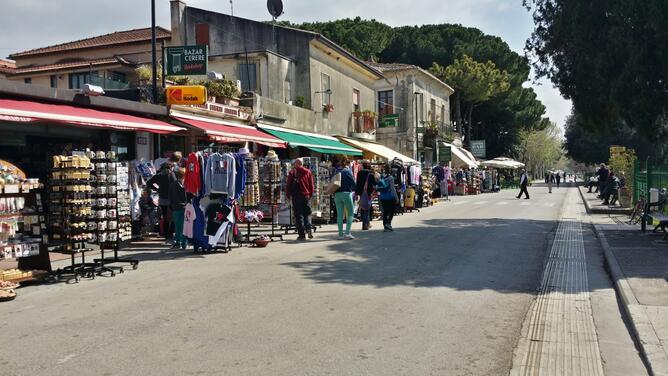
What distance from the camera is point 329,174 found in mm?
16359

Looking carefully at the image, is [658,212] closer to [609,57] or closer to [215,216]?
[609,57]

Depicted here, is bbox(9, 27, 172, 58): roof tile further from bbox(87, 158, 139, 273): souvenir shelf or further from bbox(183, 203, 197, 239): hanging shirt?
bbox(87, 158, 139, 273): souvenir shelf

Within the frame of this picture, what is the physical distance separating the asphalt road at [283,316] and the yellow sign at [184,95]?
19.1 ft

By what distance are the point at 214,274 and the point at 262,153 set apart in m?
11.7

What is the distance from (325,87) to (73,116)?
16.7 metres

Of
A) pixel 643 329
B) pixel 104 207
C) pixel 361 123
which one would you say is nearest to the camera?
pixel 643 329

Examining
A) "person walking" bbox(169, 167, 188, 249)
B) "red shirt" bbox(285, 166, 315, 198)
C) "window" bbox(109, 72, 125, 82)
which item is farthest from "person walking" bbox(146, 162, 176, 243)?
"window" bbox(109, 72, 125, 82)

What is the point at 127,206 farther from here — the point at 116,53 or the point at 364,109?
the point at 364,109

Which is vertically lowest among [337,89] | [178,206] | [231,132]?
[178,206]

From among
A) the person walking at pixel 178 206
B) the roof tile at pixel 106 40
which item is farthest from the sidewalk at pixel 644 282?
the roof tile at pixel 106 40

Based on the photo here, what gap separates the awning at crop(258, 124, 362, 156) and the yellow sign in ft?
14.8

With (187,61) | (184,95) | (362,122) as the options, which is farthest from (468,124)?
(184,95)

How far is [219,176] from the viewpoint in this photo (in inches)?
431

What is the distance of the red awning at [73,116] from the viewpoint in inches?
403
